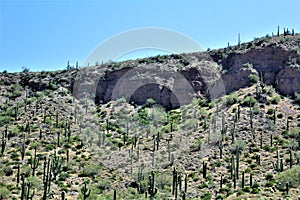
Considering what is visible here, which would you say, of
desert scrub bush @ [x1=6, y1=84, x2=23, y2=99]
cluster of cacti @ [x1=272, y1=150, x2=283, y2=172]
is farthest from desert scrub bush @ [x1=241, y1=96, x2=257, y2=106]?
desert scrub bush @ [x1=6, y1=84, x2=23, y2=99]

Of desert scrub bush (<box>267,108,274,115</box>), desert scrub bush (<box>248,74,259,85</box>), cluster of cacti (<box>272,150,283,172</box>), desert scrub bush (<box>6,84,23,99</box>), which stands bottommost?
cluster of cacti (<box>272,150,283,172</box>)

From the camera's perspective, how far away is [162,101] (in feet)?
187

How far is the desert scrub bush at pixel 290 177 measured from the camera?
111ft

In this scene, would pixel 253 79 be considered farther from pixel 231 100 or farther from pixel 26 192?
pixel 26 192

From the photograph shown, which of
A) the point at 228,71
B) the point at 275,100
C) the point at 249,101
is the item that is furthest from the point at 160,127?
the point at 228,71

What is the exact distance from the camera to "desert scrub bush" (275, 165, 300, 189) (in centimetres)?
3394

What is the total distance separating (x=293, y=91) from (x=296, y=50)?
6121mm

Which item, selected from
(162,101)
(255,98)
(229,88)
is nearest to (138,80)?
(162,101)

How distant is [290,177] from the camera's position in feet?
113

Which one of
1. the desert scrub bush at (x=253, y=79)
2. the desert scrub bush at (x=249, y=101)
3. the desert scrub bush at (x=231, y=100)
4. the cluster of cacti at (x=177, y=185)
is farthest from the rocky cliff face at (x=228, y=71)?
the cluster of cacti at (x=177, y=185)

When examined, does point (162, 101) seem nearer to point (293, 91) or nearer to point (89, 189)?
point (293, 91)

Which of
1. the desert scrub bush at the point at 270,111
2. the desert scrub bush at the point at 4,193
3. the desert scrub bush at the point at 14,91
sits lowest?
the desert scrub bush at the point at 4,193

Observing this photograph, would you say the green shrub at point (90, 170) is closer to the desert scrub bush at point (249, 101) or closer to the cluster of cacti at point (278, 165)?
the cluster of cacti at point (278, 165)

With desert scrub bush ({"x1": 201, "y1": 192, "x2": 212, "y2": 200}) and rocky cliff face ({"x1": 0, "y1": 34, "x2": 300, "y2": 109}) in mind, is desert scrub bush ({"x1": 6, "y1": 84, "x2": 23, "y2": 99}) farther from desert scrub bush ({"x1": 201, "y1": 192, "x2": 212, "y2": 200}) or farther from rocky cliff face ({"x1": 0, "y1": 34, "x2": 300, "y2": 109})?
desert scrub bush ({"x1": 201, "y1": 192, "x2": 212, "y2": 200})
